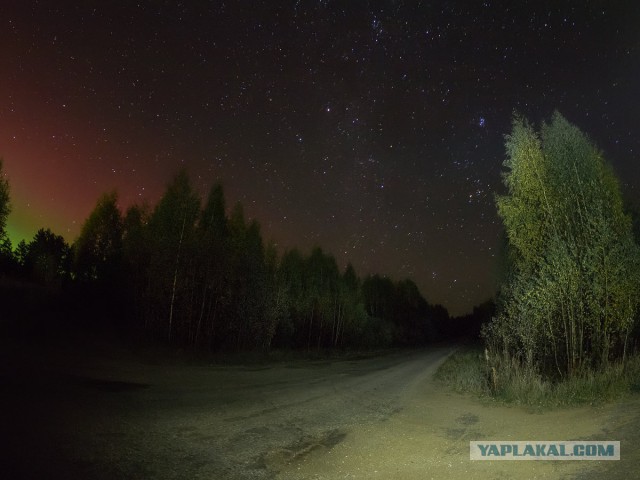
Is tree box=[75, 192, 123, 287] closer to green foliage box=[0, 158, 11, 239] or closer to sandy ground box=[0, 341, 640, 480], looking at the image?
green foliage box=[0, 158, 11, 239]

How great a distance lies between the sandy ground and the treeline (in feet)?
46.2

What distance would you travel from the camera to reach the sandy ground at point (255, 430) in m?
5.73

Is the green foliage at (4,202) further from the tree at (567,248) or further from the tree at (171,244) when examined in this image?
the tree at (567,248)

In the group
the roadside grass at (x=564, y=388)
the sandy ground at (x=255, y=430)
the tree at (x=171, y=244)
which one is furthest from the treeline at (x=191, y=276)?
the roadside grass at (x=564, y=388)

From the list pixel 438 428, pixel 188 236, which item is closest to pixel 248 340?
pixel 188 236

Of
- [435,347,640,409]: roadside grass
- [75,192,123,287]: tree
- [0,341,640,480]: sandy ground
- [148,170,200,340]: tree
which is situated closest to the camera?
[0,341,640,480]: sandy ground

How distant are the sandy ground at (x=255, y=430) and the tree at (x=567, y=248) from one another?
179 inches

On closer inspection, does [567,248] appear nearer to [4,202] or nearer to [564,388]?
[564,388]

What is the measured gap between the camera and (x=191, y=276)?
1136 inches

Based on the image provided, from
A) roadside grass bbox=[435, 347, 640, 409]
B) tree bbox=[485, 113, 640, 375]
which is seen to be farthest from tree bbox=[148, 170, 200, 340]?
roadside grass bbox=[435, 347, 640, 409]

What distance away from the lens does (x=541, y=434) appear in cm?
777

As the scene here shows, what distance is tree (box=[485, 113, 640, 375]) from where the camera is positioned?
13.1m

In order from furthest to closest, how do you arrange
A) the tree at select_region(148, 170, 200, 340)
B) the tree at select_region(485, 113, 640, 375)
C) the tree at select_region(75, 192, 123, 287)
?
the tree at select_region(75, 192, 123, 287)
the tree at select_region(148, 170, 200, 340)
the tree at select_region(485, 113, 640, 375)

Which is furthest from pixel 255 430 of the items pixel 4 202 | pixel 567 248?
pixel 4 202
